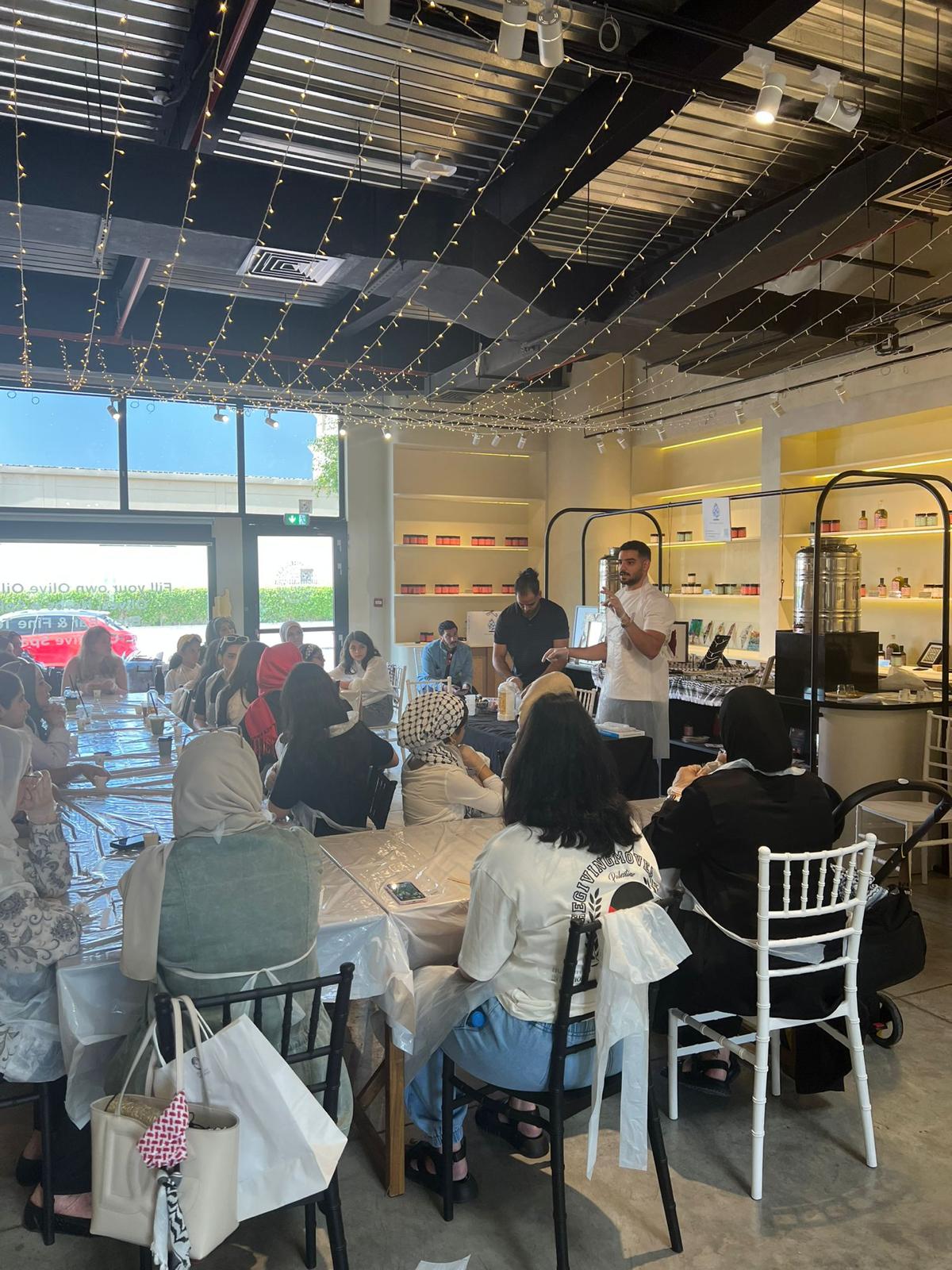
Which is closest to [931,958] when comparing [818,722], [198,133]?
[818,722]

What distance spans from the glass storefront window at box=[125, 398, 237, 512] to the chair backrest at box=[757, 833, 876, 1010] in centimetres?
795

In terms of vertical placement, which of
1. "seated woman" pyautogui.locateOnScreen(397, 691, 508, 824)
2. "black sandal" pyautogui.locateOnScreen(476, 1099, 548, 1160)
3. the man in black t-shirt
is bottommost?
"black sandal" pyautogui.locateOnScreen(476, 1099, 548, 1160)

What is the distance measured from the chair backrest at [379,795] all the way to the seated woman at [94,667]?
382 centimetres

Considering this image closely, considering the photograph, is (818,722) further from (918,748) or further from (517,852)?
(517,852)

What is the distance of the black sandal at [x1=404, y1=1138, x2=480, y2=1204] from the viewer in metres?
2.39

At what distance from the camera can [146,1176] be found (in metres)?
1.66

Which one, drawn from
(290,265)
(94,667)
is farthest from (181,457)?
(290,265)

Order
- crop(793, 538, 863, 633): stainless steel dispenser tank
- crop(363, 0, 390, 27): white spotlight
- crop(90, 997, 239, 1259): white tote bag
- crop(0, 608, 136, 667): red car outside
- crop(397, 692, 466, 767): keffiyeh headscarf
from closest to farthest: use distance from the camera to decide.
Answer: crop(90, 997, 239, 1259): white tote bag < crop(363, 0, 390, 27): white spotlight < crop(397, 692, 466, 767): keffiyeh headscarf < crop(793, 538, 863, 633): stainless steel dispenser tank < crop(0, 608, 136, 667): red car outside

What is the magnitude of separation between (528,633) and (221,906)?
4186mm

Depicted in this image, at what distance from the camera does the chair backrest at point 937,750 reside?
15.8 ft

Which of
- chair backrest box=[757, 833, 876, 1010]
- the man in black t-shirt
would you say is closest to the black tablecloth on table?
the man in black t-shirt

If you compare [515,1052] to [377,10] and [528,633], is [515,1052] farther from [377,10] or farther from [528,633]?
[528,633]

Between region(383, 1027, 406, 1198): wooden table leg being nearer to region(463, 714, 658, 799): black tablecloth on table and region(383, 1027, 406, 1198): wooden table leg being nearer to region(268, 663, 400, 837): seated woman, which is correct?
region(268, 663, 400, 837): seated woman

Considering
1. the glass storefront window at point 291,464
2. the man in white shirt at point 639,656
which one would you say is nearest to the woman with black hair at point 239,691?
the man in white shirt at point 639,656
